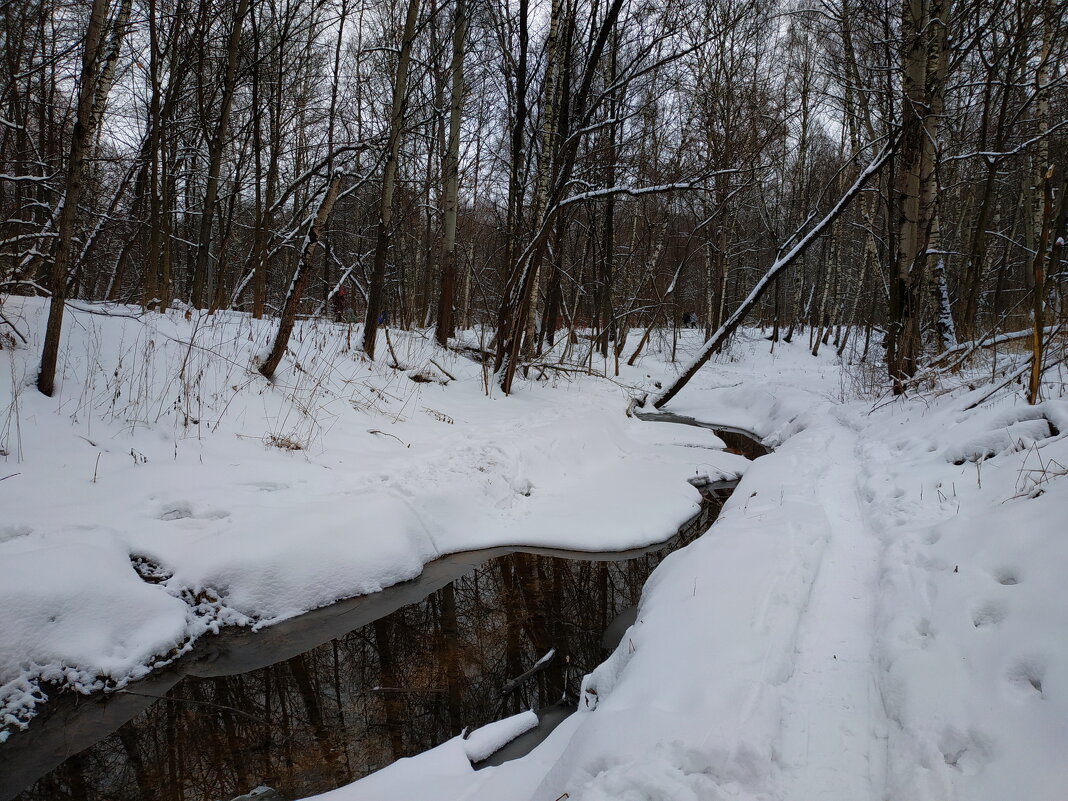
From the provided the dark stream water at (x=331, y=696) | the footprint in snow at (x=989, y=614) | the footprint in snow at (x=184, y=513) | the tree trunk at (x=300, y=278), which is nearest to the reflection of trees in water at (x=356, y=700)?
the dark stream water at (x=331, y=696)

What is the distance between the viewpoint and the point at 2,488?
346 centimetres

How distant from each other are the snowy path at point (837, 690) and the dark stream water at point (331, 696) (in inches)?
49.5

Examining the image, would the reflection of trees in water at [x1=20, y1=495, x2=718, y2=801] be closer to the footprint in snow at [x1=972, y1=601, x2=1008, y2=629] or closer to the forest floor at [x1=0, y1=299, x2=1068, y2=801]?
the forest floor at [x1=0, y1=299, x2=1068, y2=801]

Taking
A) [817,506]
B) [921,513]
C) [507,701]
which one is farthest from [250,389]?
[921,513]

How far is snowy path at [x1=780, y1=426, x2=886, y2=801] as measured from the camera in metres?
1.86

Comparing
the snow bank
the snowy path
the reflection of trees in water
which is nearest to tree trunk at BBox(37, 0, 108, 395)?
the reflection of trees in water

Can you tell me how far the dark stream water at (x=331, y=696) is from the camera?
2457 millimetres

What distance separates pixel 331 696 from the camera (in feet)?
9.94

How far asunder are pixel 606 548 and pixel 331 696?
2.70 metres

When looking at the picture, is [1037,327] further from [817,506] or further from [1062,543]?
[1062,543]

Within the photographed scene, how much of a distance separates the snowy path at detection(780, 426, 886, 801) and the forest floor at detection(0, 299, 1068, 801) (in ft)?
0.04

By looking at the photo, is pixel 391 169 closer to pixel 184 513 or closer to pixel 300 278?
pixel 300 278

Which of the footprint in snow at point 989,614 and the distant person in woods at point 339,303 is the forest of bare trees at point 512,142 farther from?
the footprint in snow at point 989,614

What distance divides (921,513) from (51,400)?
20.3ft
